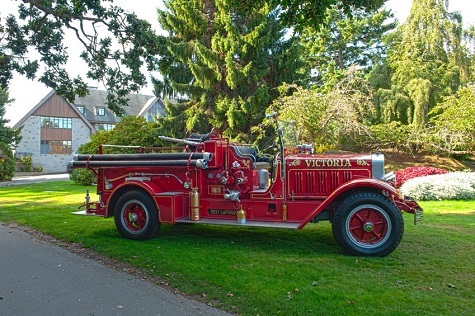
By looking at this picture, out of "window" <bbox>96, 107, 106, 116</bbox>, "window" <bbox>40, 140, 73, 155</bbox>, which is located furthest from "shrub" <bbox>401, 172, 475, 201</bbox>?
"window" <bbox>96, 107, 106, 116</bbox>

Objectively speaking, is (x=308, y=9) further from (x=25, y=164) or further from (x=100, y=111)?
(x=100, y=111)

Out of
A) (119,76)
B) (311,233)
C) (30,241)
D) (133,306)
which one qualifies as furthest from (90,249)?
(119,76)

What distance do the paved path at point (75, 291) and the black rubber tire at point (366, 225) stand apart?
8.01 feet

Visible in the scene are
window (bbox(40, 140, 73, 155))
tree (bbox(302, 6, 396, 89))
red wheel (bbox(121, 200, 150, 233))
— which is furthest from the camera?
window (bbox(40, 140, 73, 155))

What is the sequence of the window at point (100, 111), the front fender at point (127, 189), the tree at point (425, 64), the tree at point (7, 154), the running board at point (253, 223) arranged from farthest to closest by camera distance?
the window at point (100, 111) → the tree at point (7, 154) → the tree at point (425, 64) → the front fender at point (127, 189) → the running board at point (253, 223)

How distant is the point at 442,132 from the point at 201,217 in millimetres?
14286

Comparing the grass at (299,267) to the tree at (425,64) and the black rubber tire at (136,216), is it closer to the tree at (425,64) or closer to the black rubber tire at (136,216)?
the black rubber tire at (136,216)

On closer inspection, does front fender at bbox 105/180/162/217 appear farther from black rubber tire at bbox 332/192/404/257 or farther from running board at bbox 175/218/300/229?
black rubber tire at bbox 332/192/404/257

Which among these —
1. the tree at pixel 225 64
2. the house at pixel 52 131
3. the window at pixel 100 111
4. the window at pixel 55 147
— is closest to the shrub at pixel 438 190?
the tree at pixel 225 64

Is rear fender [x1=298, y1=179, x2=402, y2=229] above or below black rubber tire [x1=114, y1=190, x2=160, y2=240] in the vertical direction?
above

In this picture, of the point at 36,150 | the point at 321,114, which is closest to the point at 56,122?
the point at 36,150

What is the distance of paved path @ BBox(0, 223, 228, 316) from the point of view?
4.28 meters

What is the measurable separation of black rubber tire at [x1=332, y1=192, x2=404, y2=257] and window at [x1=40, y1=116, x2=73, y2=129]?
44.3 m

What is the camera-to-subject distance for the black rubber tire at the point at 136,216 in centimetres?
687
